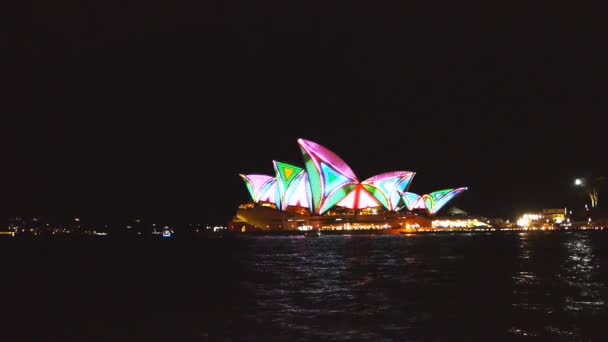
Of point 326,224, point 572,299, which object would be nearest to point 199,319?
point 572,299

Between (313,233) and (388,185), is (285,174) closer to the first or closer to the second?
(313,233)

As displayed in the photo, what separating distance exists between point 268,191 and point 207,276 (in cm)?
7772

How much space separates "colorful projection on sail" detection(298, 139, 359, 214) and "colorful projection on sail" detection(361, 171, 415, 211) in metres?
4.46

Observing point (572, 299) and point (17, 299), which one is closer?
point (572, 299)

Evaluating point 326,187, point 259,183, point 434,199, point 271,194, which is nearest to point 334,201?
point 326,187

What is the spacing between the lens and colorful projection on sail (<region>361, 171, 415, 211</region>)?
98000mm

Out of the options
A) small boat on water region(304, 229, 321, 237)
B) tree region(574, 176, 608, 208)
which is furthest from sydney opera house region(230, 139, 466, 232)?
tree region(574, 176, 608, 208)

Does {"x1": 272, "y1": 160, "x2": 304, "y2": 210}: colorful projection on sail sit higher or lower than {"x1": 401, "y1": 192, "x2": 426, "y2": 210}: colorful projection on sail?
higher

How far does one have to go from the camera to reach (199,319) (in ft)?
52.5

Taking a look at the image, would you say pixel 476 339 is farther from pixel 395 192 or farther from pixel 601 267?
pixel 395 192

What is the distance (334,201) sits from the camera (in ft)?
314

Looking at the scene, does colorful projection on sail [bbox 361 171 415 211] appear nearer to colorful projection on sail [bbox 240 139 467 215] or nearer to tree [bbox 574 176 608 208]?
colorful projection on sail [bbox 240 139 467 215]

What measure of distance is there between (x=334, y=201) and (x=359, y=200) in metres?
6.78

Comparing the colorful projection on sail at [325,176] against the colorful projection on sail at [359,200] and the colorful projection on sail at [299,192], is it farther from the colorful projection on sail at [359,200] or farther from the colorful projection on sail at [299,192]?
the colorful projection on sail at [299,192]
